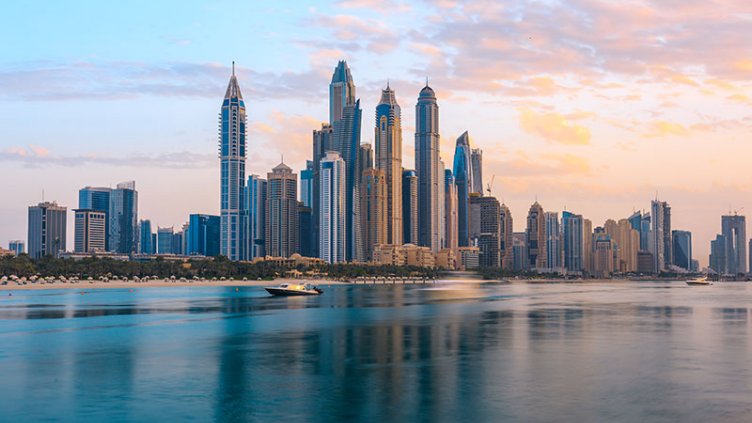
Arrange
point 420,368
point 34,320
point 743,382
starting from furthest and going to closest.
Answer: point 34,320
point 420,368
point 743,382

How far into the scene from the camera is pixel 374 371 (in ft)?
160

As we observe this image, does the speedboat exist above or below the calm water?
below

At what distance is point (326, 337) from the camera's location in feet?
230

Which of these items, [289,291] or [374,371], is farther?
[289,291]

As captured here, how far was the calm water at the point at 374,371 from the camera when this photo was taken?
121 ft

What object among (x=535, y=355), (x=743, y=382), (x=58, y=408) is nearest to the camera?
(x=58, y=408)

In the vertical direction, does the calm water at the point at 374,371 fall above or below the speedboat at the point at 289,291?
above

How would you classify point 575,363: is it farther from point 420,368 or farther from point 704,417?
point 704,417

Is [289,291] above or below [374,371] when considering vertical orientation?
below

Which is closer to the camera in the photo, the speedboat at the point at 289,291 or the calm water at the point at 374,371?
the calm water at the point at 374,371

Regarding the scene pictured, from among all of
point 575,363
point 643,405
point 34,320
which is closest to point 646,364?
point 575,363

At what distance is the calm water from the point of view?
121ft

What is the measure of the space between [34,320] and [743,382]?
7636 centimetres

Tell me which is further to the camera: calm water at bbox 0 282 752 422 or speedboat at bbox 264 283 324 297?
speedboat at bbox 264 283 324 297
